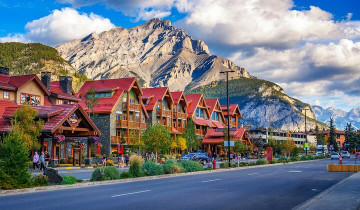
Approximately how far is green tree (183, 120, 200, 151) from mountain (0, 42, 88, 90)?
85151 millimetres

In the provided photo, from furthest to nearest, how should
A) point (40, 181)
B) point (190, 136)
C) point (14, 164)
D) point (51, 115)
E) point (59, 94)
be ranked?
point (190, 136) → point (59, 94) → point (51, 115) → point (40, 181) → point (14, 164)

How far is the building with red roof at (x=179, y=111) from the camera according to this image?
7819 cm

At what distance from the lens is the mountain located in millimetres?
159625

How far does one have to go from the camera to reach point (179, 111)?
8069 cm

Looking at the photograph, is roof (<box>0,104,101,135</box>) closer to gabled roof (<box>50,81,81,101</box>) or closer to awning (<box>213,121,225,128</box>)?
gabled roof (<box>50,81,81,101</box>)

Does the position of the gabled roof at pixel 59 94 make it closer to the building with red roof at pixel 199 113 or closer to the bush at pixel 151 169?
the bush at pixel 151 169

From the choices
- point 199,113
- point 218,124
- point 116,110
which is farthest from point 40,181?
point 218,124

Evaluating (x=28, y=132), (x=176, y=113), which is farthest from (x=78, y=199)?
(x=176, y=113)

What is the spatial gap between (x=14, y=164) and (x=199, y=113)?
70055 millimetres

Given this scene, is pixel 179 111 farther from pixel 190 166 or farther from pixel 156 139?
pixel 190 166

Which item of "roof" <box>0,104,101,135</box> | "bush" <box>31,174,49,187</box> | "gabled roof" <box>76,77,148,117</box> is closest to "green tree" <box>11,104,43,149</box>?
"roof" <box>0,104,101,135</box>

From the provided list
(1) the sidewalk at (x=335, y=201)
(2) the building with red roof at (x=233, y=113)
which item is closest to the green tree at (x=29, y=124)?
(1) the sidewalk at (x=335, y=201)

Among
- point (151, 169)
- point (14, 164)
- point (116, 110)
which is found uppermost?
point (116, 110)

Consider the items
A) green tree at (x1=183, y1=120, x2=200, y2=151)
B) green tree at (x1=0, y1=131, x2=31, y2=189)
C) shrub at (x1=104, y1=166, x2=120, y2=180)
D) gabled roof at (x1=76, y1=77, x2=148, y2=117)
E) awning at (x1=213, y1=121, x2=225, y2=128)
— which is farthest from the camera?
awning at (x1=213, y1=121, x2=225, y2=128)
